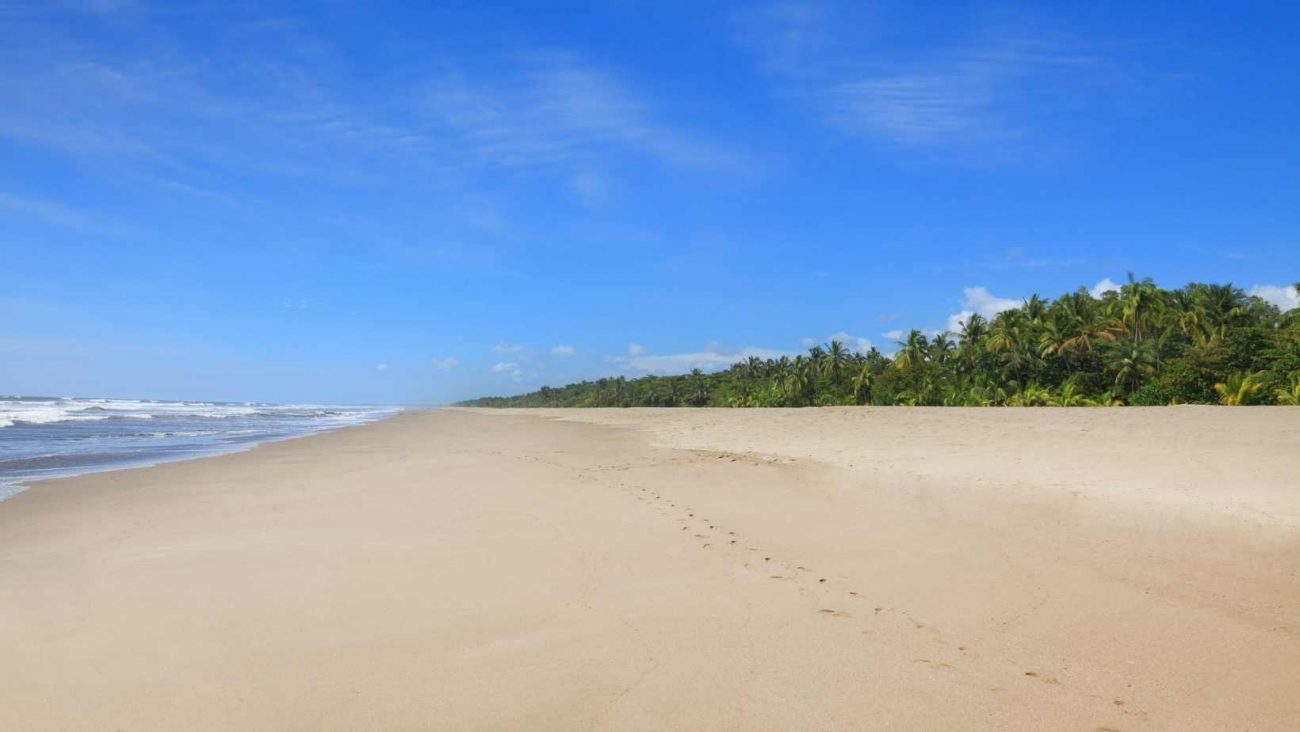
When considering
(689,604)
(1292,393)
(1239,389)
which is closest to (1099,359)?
(1239,389)

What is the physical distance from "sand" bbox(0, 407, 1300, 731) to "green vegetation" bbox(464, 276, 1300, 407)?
3246 centimetres

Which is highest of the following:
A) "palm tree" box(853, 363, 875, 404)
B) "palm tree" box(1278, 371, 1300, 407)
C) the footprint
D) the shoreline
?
"palm tree" box(853, 363, 875, 404)

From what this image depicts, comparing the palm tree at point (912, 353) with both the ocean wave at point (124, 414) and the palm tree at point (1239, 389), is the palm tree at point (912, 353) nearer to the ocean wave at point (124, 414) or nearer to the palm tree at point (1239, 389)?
the palm tree at point (1239, 389)

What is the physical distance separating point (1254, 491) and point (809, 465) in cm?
671

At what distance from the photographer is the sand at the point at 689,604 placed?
396cm

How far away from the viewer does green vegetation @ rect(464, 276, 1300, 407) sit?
125 feet

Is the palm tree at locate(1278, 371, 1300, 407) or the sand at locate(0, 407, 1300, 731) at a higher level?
the palm tree at locate(1278, 371, 1300, 407)

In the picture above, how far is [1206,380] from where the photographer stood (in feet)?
124

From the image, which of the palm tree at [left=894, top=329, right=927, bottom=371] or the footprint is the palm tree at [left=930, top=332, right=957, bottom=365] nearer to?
the palm tree at [left=894, top=329, right=927, bottom=371]

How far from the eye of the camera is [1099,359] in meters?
47.2

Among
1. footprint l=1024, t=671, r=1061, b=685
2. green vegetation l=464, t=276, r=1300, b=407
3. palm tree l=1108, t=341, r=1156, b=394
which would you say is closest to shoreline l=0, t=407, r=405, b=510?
footprint l=1024, t=671, r=1061, b=685

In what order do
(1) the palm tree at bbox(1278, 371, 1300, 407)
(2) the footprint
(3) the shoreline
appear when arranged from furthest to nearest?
(1) the palm tree at bbox(1278, 371, 1300, 407) < (3) the shoreline < (2) the footprint

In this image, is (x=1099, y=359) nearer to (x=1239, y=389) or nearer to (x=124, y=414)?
(x=1239, y=389)

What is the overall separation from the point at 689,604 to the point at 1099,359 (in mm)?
50680
